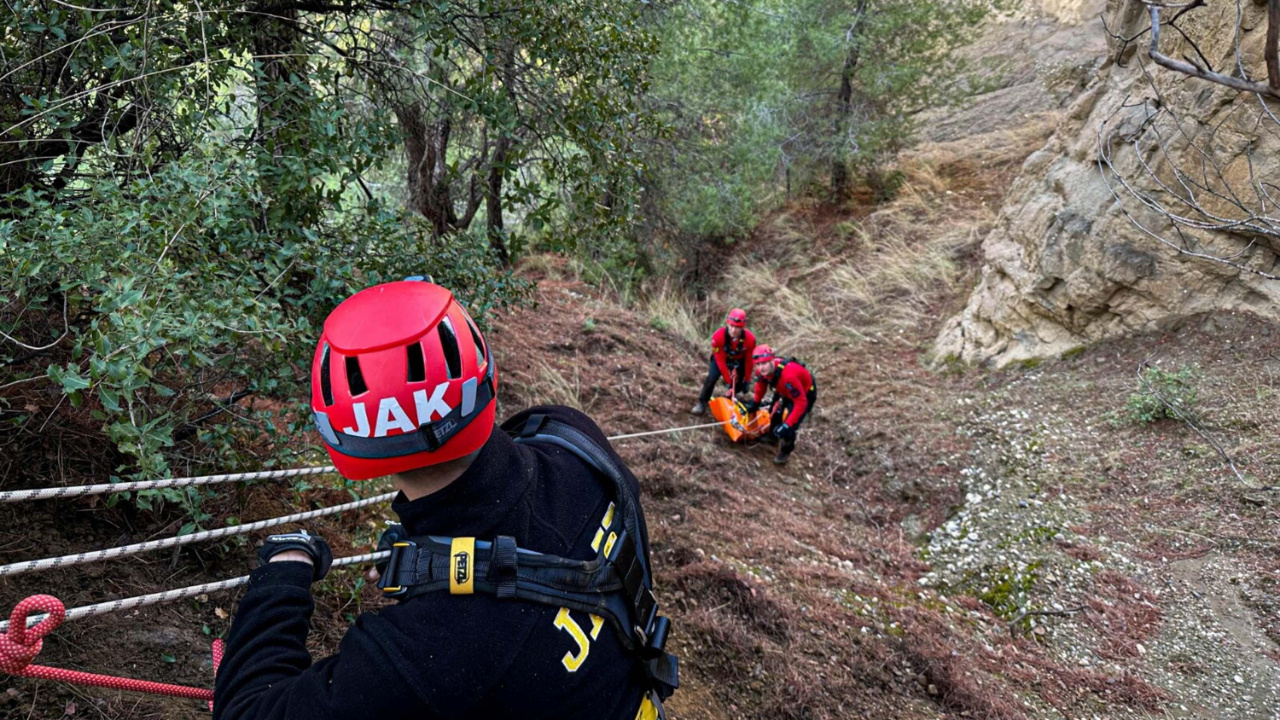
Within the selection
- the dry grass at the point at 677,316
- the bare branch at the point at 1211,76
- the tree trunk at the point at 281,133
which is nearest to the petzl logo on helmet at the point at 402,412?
the tree trunk at the point at 281,133

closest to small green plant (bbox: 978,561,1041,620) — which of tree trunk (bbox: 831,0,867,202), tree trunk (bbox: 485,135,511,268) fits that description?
tree trunk (bbox: 485,135,511,268)

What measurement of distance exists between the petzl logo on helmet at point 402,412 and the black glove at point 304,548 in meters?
0.32

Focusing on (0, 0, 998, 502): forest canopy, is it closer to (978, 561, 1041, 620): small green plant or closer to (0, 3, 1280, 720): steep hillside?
(0, 3, 1280, 720): steep hillside

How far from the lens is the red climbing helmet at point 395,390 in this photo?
4.67 ft

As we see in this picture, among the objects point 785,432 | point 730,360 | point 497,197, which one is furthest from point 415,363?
point 497,197

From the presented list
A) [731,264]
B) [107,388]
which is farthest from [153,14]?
[731,264]

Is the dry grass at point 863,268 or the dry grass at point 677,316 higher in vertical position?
the dry grass at point 863,268

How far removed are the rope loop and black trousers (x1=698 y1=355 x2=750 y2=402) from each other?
7313mm

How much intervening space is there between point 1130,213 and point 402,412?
25.3 ft

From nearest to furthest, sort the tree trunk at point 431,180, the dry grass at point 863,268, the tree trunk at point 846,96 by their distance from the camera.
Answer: the tree trunk at point 431,180
the dry grass at point 863,268
the tree trunk at point 846,96

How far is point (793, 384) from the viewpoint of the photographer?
25.2 feet

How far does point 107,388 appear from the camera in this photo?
6.49 ft

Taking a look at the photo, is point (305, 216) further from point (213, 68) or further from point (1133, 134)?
point (1133, 134)

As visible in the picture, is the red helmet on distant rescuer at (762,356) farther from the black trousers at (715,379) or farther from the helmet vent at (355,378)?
the helmet vent at (355,378)
